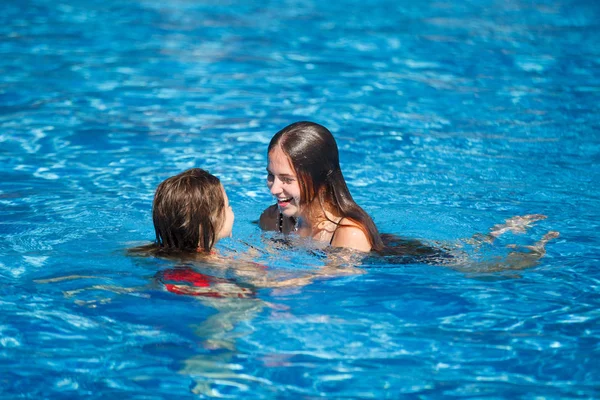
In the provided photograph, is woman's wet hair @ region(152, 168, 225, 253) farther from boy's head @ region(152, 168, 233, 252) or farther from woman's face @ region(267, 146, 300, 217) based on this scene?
woman's face @ region(267, 146, 300, 217)

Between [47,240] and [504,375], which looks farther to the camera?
[47,240]

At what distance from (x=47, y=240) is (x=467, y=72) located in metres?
6.41

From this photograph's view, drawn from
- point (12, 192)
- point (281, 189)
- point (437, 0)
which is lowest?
point (12, 192)

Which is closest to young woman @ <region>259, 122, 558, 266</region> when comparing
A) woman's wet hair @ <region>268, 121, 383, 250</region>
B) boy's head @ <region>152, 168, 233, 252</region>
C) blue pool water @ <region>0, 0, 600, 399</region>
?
woman's wet hair @ <region>268, 121, 383, 250</region>

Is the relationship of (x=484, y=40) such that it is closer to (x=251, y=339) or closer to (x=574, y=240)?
(x=574, y=240)

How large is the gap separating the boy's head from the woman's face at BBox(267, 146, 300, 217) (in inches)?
15.9

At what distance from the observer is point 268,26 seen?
41.8ft

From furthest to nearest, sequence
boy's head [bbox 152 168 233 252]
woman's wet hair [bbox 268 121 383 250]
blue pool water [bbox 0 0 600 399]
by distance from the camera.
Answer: woman's wet hair [bbox 268 121 383 250] < boy's head [bbox 152 168 233 252] < blue pool water [bbox 0 0 600 399]

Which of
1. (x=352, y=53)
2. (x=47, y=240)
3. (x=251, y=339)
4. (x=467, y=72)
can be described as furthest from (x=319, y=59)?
(x=251, y=339)

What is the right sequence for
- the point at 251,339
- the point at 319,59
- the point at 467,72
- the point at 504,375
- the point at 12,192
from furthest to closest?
1. the point at 319,59
2. the point at 467,72
3. the point at 12,192
4. the point at 251,339
5. the point at 504,375

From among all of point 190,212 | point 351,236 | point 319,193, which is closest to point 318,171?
point 319,193

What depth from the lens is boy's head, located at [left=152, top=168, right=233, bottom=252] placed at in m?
4.48

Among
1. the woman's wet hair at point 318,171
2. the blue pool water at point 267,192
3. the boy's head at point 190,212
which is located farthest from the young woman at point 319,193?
the boy's head at point 190,212

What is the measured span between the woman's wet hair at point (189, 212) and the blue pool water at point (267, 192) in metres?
0.30
